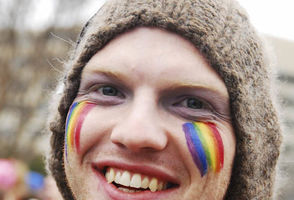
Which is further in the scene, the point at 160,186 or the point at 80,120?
the point at 80,120

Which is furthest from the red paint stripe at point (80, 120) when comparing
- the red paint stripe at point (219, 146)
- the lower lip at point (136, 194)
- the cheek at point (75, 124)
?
the red paint stripe at point (219, 146)

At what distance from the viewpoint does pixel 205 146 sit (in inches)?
73.1

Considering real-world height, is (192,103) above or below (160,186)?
above

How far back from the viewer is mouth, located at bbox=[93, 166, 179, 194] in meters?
1.80

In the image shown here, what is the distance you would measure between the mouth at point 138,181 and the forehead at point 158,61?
37 centimetres

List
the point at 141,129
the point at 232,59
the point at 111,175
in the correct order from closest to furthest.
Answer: the point at 141,129 < the point at 111,175 < the point at 232,59

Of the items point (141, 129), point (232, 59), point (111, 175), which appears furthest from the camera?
point (232, 59)

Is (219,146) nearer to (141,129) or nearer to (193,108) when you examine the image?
(193,108)

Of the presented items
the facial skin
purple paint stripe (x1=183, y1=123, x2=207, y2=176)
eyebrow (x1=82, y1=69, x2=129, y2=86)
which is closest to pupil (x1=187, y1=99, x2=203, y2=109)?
the facial skin

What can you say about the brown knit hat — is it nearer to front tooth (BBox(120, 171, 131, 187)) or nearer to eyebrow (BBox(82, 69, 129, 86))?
eyebrow (BBox(82, 69, 129, 86))

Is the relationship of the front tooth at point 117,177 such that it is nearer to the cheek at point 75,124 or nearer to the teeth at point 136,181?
the teeth at point 136,181

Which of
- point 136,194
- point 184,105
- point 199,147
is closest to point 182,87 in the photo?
point 184,105

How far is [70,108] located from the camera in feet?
7.04

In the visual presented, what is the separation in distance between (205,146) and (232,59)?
0.40 meters
